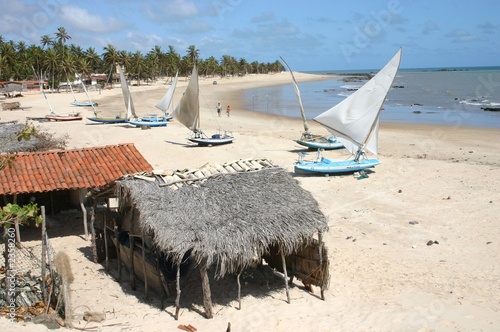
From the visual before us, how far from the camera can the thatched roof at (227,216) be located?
344 inches

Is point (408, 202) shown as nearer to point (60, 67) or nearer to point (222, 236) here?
point (222, 236)

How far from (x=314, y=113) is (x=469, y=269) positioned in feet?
107

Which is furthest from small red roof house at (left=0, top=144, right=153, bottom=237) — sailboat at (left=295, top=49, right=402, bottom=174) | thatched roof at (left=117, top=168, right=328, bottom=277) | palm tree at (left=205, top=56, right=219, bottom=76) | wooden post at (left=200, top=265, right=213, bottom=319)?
palm tree at (left=205, top=56, right=219, bottom=76)

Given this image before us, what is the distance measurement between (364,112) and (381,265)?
32.2 feet

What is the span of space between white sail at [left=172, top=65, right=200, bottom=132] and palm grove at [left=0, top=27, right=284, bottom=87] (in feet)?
115

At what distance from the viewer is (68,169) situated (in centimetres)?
1316

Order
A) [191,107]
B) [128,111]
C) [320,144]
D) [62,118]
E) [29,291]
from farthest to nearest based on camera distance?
[62,118] < [128,111] < [191,107] < [320,144] < [29,291]

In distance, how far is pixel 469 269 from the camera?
10875 millimetres

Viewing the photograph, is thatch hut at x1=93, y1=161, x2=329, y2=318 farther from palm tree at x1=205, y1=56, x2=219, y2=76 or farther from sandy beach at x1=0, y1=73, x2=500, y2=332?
palm tree at x1=205, y1=56, x2=219, y2=76

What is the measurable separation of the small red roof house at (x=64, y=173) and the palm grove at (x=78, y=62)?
47.2 metres

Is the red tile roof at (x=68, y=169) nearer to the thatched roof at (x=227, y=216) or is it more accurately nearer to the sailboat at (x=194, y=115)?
the thatched roof at (x=227, y=216)

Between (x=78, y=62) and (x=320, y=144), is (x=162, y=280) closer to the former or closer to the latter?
(x=320, y=144)

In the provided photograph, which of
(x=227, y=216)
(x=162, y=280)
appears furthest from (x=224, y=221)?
(x=162, y=280)

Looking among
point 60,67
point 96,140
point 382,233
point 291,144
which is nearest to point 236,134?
point 291,144
